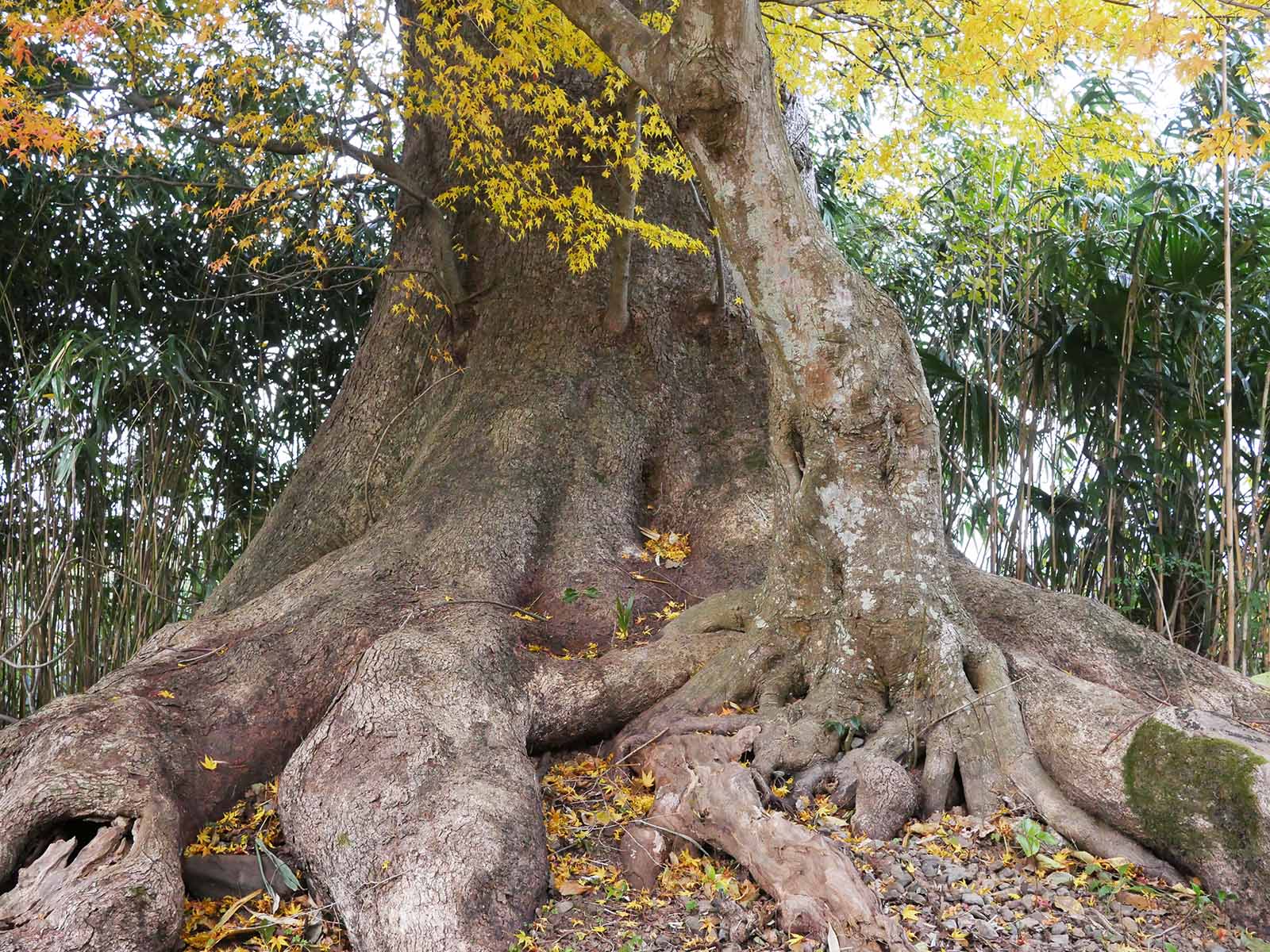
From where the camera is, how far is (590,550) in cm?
443

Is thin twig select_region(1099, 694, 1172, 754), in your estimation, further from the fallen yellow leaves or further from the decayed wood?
the decayed wood

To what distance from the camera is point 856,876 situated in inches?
102

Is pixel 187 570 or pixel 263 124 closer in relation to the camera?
pixel 263 124

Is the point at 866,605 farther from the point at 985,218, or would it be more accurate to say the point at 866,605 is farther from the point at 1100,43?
the point at 985,218

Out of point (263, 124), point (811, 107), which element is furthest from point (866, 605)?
point (811, 107)

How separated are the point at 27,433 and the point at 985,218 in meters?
6.21

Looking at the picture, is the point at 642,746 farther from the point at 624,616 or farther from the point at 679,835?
the point at 624,616

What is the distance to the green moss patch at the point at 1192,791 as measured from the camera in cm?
262

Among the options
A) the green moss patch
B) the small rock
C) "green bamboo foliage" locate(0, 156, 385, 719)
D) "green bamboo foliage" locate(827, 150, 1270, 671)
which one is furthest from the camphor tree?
"green bamboo foliage" locate(0, 156, 385, 719)

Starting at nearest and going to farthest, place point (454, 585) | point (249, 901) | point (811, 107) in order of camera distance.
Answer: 1. point (249, 901)
2. point (454, 585)
3. point (811, 107)

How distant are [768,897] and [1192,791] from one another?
1.17 meters

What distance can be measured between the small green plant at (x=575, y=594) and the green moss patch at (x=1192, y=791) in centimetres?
207

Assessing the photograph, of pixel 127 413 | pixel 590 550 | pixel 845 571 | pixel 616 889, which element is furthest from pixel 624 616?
pixel 127 413

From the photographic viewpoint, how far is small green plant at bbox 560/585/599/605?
4.20 meters
